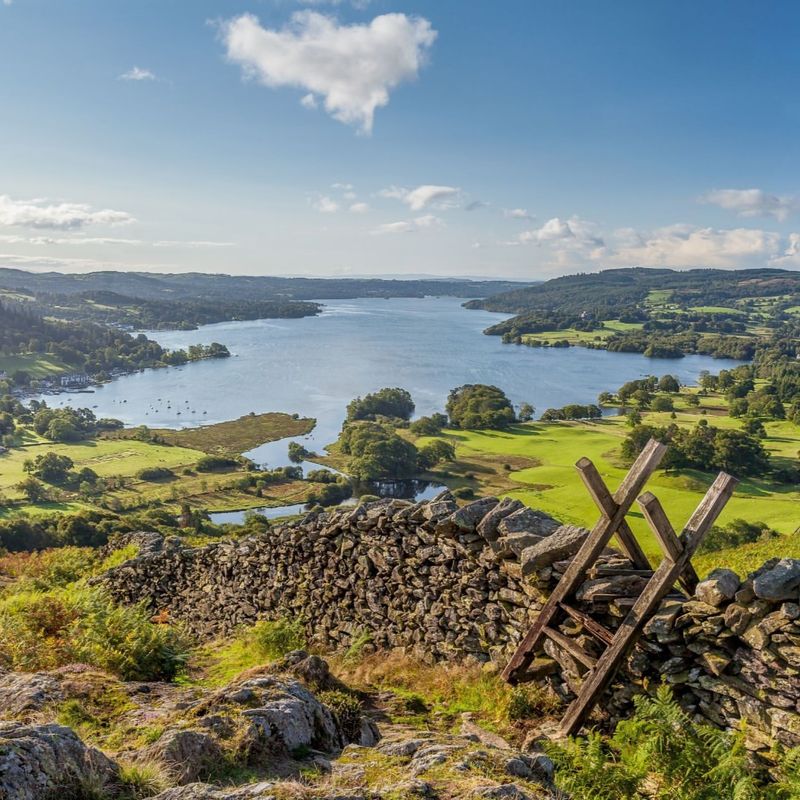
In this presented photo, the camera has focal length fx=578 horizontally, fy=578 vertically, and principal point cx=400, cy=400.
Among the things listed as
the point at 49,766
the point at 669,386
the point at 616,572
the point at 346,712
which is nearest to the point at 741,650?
the point at 616,572

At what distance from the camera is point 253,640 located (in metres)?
8.74

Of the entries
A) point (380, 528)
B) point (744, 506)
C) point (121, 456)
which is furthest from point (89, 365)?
point (380, 528)

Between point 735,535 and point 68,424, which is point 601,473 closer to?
point 735,535

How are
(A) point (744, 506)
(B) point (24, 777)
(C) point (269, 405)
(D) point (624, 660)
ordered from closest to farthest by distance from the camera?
(B) point (24, 777), (D) point (624, 660), (A) point (744, 506), (C) point (269, 405)

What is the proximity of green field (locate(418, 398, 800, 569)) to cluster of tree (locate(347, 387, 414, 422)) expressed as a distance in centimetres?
1614

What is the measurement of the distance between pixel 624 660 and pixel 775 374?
144040 mm

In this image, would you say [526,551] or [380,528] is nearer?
[526,551]

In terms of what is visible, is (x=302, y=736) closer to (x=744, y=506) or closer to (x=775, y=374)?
(x=744, y=506)

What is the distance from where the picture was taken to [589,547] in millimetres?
5773

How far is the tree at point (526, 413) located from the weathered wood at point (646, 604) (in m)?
93.2

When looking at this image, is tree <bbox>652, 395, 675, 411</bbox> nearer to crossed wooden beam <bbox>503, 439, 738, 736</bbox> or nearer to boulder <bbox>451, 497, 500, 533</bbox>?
boulder <bbox>451, 497, 500, 533</bbox>

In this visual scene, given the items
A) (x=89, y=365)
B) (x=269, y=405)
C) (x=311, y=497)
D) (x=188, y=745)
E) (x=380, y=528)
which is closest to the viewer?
(x=188, y=745)

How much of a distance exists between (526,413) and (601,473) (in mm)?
49725

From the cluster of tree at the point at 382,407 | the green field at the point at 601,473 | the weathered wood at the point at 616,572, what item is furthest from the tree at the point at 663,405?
the weathered wood at the point at 616,572
